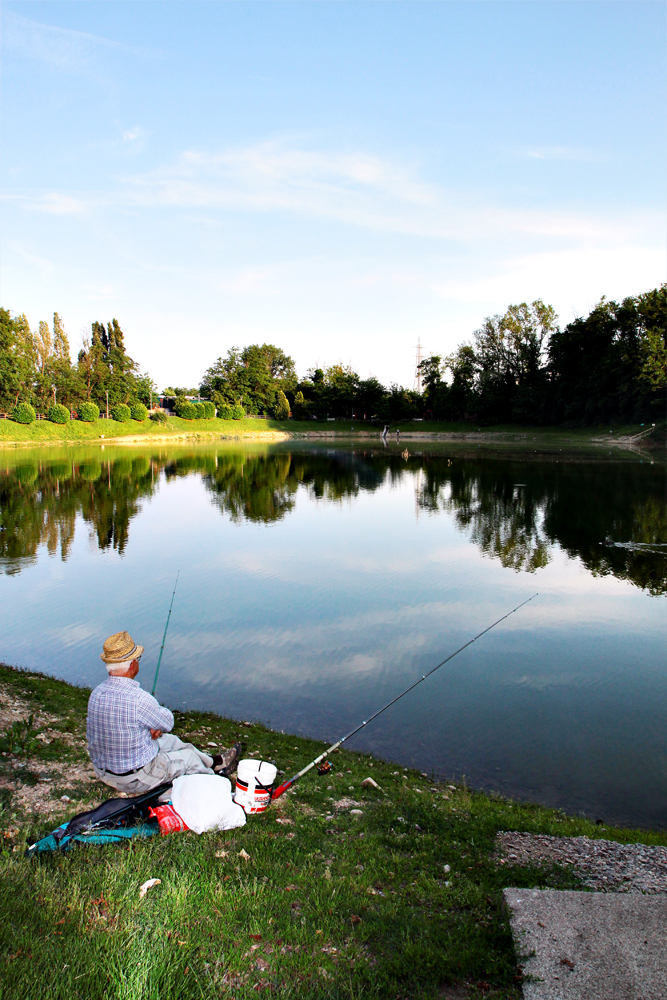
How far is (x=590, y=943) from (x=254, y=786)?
2.41 meters

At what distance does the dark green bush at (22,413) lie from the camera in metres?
60.2

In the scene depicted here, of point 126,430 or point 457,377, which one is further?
point 457,377

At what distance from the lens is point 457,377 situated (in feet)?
324

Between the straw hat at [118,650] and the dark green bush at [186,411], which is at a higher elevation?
the dark green bush at [186,411]

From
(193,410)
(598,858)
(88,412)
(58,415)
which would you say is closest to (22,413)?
(58,415)

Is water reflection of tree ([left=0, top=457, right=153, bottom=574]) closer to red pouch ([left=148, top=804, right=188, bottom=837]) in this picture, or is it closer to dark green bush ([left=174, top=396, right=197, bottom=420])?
red pouch ([left=148, top=804, right=188, bottom=837])

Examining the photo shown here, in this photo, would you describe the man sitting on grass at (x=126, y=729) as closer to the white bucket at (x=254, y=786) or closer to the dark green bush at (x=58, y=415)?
the white bucket at (x=254, y=786)

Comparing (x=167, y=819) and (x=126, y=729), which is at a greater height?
(x=126, y=729)

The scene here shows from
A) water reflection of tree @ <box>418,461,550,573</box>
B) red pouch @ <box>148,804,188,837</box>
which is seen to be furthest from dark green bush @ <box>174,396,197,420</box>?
red pouch @ <box>148,804,188,837</box>

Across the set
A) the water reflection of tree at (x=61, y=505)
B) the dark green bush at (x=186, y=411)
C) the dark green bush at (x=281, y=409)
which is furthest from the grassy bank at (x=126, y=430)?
the water reflection of tree at (x=61, y=505)

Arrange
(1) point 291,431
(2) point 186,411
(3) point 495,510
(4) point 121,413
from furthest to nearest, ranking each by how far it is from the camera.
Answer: (1) point 291,431 → (2) point 186,411 → (4) point 121,413 → (3) point 495,510

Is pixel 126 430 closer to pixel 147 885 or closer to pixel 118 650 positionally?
pixel 118 650

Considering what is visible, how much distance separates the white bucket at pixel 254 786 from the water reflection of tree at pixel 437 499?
11.7m

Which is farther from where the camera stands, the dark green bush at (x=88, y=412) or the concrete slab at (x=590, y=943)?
the dark green bush at (x=88, y=412)
